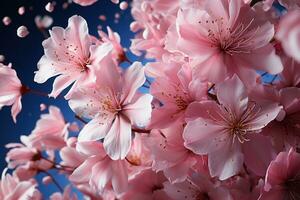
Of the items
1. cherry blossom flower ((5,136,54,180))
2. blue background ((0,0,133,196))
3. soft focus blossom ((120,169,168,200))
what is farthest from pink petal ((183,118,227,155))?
blue background ((0,0,133,196))

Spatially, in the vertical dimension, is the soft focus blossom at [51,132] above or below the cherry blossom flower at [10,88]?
below

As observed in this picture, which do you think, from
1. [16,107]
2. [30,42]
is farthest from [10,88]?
[30,42]

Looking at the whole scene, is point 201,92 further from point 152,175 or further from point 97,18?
point 97,18

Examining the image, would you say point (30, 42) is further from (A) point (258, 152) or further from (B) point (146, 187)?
(A) point (258, 152)

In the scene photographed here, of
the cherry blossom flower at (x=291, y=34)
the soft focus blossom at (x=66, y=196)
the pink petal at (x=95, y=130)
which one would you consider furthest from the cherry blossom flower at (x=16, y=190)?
the cherry blossom flower at (x=291, y=34)

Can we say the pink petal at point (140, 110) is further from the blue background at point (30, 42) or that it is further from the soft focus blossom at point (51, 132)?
the blue background at point (30, 42)
